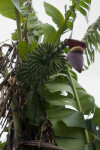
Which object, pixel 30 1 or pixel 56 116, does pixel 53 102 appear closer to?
pixel 56 116

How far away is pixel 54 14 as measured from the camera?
1761 mm

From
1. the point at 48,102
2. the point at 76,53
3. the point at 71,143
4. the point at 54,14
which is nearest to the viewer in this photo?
the point at 76,53

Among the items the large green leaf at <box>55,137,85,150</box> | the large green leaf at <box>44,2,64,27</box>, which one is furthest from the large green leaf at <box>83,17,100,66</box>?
the large green leaf at <box>55,137,85,150</box>

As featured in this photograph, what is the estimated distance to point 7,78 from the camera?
138cm

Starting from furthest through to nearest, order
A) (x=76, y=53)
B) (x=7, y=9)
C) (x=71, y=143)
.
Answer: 1. (x=7, y=9)
2. (x=71, y=143)
3. (x=76, y=53)

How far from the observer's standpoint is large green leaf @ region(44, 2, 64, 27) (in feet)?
5.74

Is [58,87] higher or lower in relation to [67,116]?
higher

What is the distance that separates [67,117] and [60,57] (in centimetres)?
33

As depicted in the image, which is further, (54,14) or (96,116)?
(54,14)

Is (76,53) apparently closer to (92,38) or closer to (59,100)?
(59,100)

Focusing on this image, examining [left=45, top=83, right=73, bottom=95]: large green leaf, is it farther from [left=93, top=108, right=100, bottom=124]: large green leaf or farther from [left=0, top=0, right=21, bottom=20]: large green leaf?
[left=0, top=0, right=21, bottom=20]: large green leaf

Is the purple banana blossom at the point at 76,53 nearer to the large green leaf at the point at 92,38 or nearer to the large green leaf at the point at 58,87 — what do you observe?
the large green leaf at the point at 58,87

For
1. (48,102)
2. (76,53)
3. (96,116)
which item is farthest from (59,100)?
(76,53)

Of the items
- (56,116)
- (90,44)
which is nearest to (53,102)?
(56,116)
